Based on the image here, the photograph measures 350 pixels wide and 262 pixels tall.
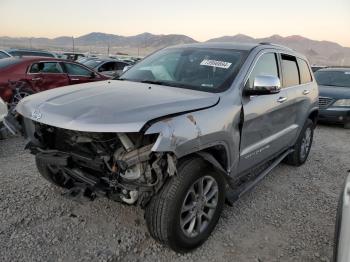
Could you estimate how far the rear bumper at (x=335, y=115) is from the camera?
30.7 feet

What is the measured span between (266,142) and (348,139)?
205 inches

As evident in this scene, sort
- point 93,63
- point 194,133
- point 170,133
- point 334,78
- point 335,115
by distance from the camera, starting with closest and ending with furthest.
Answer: point 170,133 → point 194,133 → point 335,115 → point 334,78 → point 93,63

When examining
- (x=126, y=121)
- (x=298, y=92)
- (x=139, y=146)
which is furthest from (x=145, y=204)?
(x=298, y=92)

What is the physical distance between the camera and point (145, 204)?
278cm

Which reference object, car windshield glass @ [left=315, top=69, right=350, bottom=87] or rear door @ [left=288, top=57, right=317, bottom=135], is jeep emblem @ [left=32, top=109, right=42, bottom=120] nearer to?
rear door @ [left=288, top=57, right=317, bottom=135]

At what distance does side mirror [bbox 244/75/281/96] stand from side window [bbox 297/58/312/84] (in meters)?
1.93

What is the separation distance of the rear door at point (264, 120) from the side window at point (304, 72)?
80 centimetres

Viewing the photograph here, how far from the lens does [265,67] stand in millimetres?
4031

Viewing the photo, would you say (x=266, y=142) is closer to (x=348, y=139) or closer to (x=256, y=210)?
(x=256, y=210)

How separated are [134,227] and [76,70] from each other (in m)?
7.06

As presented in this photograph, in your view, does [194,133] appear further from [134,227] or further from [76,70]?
[76,70]

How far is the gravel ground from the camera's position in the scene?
3119 mm

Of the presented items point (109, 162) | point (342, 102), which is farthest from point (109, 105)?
point (342, 102)

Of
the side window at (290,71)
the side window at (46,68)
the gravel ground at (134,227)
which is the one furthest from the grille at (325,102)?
the side window at (46,68)
